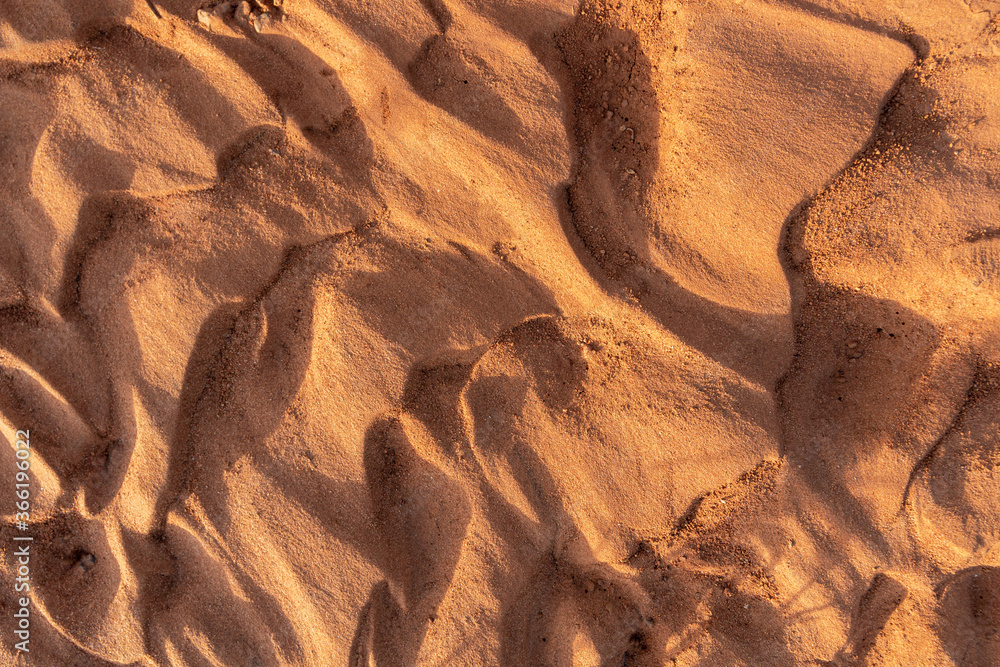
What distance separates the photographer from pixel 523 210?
1.70 metres

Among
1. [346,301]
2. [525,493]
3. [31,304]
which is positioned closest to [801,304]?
[525,493]

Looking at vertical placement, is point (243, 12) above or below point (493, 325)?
above

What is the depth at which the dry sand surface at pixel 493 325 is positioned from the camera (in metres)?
1.71

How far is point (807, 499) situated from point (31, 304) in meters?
2.84

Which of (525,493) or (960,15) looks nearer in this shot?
(960,15)

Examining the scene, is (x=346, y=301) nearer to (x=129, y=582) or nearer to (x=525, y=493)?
(x=525, y=493)

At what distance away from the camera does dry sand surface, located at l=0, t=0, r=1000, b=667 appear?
1705mm

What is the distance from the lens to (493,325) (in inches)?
70.1

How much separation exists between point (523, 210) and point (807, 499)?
1.44m

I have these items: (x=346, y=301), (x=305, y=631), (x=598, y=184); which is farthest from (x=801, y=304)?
(x=305, y=631)

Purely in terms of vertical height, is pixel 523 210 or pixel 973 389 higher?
pixel 973 389

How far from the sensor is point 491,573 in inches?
71.6

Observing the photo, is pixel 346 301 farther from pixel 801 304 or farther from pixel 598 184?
pixel 801 304

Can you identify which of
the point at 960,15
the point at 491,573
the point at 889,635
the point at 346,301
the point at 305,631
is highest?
the point at 960,15
